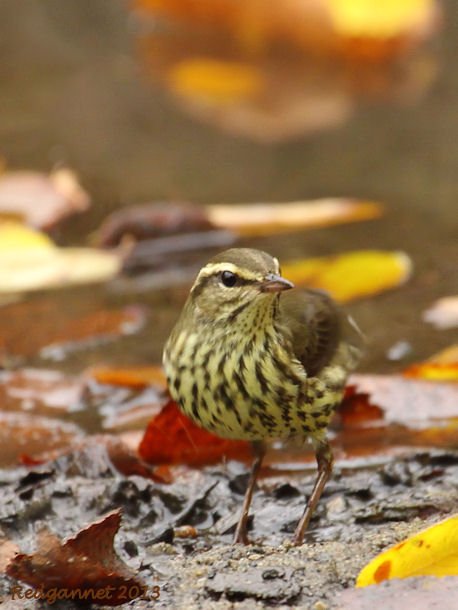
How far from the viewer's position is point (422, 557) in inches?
124

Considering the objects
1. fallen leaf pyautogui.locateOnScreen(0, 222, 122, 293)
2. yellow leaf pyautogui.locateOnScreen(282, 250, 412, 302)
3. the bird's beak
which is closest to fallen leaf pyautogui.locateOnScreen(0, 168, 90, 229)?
fallen leaf pyautogui.locateOnScreen(0, 222, 122, 293)

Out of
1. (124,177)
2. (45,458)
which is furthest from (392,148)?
(45,458)

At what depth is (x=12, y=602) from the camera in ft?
10.7

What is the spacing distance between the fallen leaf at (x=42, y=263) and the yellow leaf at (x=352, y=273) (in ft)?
2.94

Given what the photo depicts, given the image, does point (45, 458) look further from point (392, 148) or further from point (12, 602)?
point (392, 148)

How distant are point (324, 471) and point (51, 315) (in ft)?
7.29

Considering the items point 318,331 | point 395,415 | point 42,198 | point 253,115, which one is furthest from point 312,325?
point 253,115

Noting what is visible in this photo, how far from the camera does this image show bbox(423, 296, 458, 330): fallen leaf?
5578 mm

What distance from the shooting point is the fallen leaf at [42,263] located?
242 inches

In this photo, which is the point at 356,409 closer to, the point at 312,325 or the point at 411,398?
the point at 411,398

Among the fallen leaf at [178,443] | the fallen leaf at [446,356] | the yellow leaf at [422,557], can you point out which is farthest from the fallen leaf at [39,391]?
the yellow leaf at [422,557]

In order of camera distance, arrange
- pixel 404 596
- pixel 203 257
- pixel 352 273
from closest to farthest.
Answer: pixel 404 596
pixel 352 273
pixel 203 257

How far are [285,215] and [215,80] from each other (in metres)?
2.47

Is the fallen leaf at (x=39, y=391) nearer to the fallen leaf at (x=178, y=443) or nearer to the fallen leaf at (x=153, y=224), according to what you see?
the fallen leaf at (x=178, y=443)
